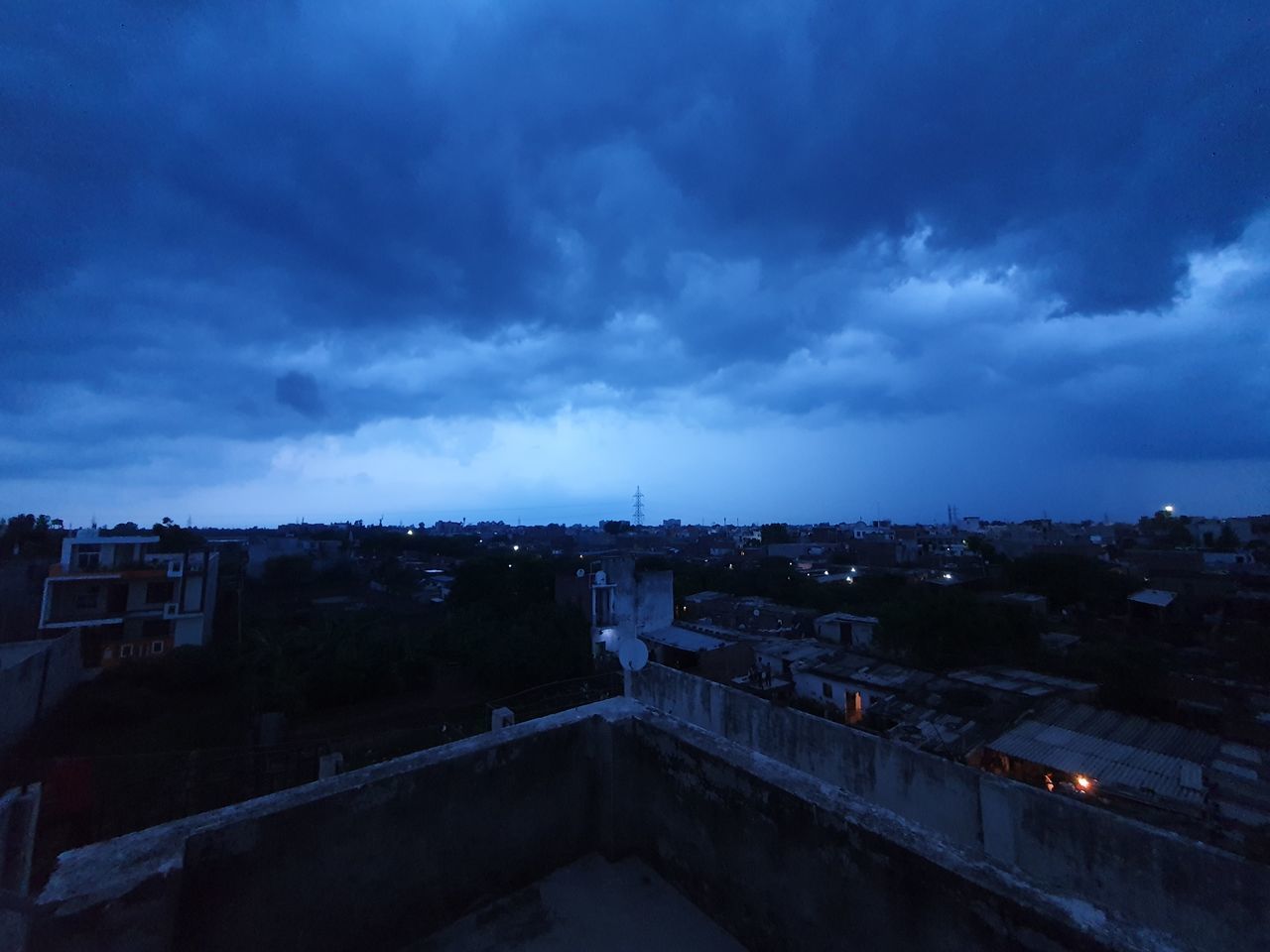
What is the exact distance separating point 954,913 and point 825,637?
20.0 meters

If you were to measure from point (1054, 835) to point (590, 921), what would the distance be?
17.4 feet

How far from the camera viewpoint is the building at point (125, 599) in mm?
16750

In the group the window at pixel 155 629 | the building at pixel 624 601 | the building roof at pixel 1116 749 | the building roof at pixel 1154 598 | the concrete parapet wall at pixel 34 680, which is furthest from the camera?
the building roof at pixel 1154 598

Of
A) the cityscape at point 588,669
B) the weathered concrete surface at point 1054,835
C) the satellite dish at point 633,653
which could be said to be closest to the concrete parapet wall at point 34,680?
the cityscape at point 588,669

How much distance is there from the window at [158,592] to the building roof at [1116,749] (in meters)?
23.4

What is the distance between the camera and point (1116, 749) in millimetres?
8695

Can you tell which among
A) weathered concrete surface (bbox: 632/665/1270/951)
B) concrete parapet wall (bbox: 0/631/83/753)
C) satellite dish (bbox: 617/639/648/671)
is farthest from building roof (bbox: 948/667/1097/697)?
concrete parapet wall (bbox: 0/631/83/753)

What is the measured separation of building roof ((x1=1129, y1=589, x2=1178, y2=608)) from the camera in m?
22.0

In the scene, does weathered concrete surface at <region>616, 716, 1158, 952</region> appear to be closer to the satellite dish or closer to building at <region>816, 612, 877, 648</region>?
the satellite dish

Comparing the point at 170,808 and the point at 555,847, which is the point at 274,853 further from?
the point at 170,808

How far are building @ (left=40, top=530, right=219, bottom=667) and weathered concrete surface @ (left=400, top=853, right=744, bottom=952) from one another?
21170mm

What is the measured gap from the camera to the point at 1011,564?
2888 centimetres

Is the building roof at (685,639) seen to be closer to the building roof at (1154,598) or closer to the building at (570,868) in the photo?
the building at (570,868)

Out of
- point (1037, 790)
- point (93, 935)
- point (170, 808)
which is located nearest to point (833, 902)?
point (93, 935)
